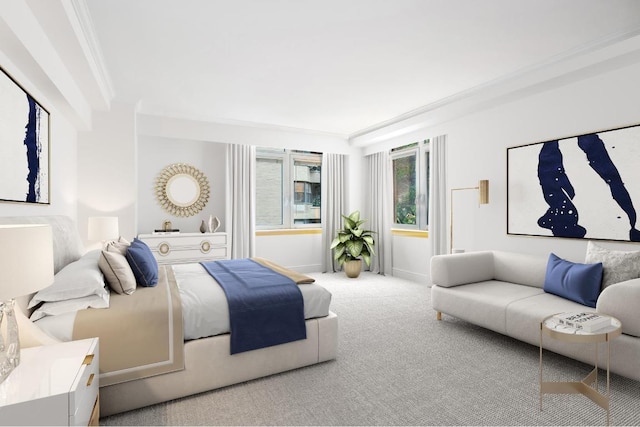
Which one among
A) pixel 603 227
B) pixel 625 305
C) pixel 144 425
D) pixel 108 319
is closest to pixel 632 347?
pixel 625 305

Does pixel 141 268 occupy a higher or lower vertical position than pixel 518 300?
higher

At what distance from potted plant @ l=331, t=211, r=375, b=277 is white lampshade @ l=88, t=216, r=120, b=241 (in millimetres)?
3491

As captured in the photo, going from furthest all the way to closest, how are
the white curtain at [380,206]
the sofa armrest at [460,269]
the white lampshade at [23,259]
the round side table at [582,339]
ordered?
the white curtain at [380,206] < the sofa armrest at [460,269] < the round side table at [582,339] < the white lampshade at [23,259]

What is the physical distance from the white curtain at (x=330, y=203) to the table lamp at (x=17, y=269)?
208 inches

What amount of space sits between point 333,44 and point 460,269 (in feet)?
8.44

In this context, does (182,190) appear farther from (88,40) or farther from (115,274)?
(115,274)

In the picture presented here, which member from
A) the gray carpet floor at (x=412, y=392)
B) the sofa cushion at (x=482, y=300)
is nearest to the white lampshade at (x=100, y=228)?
the gray carpet floor at (x=412, y=392)

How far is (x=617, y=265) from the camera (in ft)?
8.88

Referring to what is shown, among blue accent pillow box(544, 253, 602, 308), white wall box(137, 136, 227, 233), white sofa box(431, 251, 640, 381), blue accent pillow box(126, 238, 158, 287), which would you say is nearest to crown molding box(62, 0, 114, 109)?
white wall box(137, 136, 227, 233)

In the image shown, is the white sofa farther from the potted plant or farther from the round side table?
the potted plant

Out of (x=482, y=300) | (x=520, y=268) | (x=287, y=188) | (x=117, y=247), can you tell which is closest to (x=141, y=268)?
(x=117, y=247)

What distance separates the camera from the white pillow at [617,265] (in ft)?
8.66

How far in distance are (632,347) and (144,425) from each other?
121 inches

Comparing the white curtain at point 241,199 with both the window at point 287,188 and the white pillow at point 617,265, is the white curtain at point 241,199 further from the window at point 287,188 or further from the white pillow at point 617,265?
the white pillow at point 617,265
